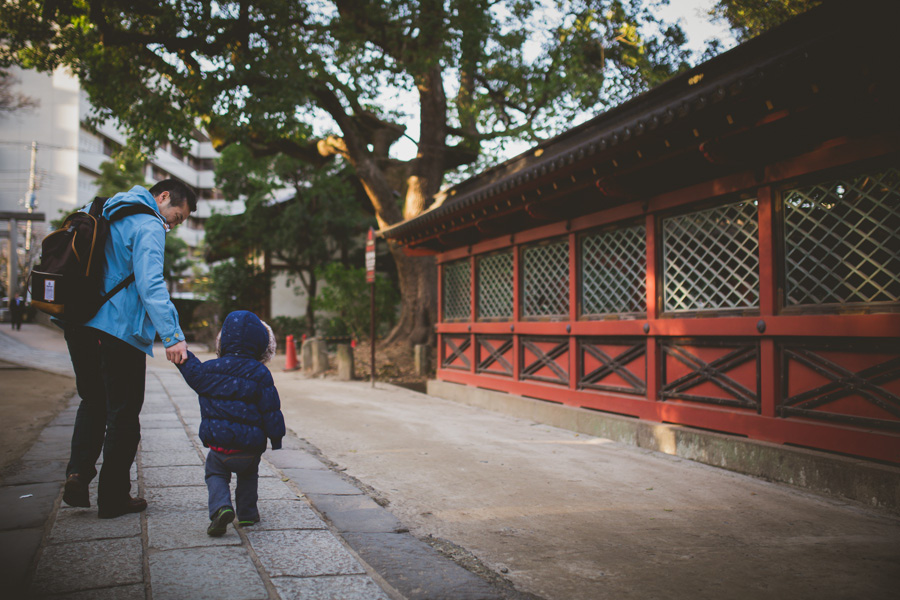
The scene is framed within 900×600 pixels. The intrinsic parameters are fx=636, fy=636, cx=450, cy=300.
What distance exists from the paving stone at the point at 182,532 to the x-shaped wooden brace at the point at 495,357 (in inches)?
252

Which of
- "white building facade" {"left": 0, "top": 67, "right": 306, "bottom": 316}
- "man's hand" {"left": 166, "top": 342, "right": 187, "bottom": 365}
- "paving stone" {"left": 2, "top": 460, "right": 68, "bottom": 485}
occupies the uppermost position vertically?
"white building facade" {"left": 0, "top": 67, "right": 306, "bottom": 316}

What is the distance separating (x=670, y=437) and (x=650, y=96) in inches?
143

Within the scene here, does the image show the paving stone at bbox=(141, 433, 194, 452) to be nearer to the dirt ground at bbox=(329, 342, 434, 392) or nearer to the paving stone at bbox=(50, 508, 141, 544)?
the paving stone at bbox=(50, 508, 141, 544)

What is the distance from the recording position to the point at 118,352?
3.23 metres

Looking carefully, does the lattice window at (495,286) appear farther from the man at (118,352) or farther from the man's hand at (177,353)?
the man's hand at (177,353)

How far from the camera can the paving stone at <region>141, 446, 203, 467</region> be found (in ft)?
15.2

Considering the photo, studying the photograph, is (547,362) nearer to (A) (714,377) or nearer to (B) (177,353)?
(A) (714,377)

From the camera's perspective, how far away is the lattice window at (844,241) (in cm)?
440

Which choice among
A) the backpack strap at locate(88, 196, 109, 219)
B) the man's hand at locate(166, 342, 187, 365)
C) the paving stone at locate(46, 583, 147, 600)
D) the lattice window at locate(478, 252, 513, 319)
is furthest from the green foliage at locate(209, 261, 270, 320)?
the paving stone at locate(46, 583, 147, 600)

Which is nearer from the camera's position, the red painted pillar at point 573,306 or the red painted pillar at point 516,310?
the red painted pillar at point 573,306

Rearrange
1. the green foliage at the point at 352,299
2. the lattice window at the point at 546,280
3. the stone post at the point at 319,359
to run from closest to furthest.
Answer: the lattice window at the point at 546,280
the stone post at the point at 319,359
the green foliage at the point at 352,299

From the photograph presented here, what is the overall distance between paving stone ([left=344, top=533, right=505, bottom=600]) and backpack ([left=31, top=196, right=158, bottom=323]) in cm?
182

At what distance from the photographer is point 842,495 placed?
4480 mm

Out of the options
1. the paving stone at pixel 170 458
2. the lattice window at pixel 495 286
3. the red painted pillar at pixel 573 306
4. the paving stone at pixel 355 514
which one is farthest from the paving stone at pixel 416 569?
the lattice window at pixel 495 286
